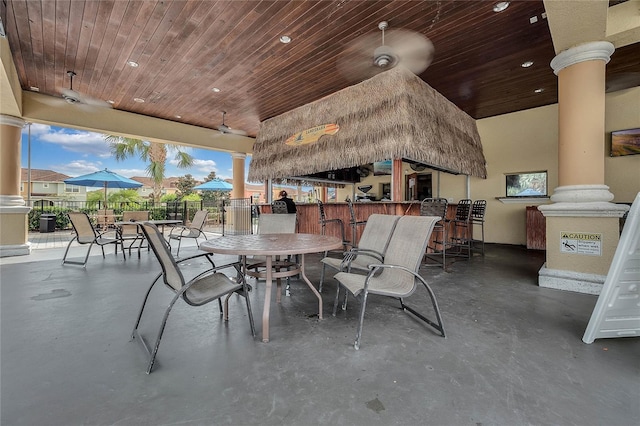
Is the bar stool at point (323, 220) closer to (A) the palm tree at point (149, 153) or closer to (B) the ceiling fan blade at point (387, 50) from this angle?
(B) the ceiling fan blade at point (387, 50)

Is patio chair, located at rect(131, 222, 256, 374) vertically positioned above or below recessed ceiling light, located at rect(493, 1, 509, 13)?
below

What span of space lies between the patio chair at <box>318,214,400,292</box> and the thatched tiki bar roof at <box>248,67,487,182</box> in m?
2.34

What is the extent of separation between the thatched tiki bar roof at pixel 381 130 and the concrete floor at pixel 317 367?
3.22 meters

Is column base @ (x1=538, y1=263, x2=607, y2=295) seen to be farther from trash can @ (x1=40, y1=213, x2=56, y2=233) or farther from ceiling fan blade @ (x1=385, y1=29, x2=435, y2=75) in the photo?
trash can @ (x1=40, y1=213, x2=56, y2=233)

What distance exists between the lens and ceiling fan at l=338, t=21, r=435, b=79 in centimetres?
388

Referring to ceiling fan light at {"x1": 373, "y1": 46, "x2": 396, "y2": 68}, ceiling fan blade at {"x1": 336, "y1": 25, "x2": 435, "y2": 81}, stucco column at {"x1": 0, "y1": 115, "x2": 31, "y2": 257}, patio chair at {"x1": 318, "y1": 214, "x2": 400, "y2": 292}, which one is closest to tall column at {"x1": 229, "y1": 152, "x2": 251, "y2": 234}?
stucco column at {"x1": 0, "y1": 115, "x2": 31, "y2": 257}

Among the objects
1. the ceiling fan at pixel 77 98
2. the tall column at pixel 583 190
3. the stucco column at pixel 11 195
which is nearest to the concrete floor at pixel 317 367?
the tall column at pixel 583 190

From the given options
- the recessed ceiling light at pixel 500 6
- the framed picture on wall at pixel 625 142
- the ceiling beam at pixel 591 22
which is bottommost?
the framed picture on wall at pixel 625 142

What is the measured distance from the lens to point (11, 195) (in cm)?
597

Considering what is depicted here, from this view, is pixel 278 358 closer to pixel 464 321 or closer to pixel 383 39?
pixel 464 321

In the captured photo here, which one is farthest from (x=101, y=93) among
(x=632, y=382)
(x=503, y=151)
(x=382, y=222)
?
(x=503, y=151)

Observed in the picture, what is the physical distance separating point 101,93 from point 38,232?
754 cm

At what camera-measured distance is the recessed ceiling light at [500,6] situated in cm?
333

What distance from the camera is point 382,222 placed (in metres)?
3.02
